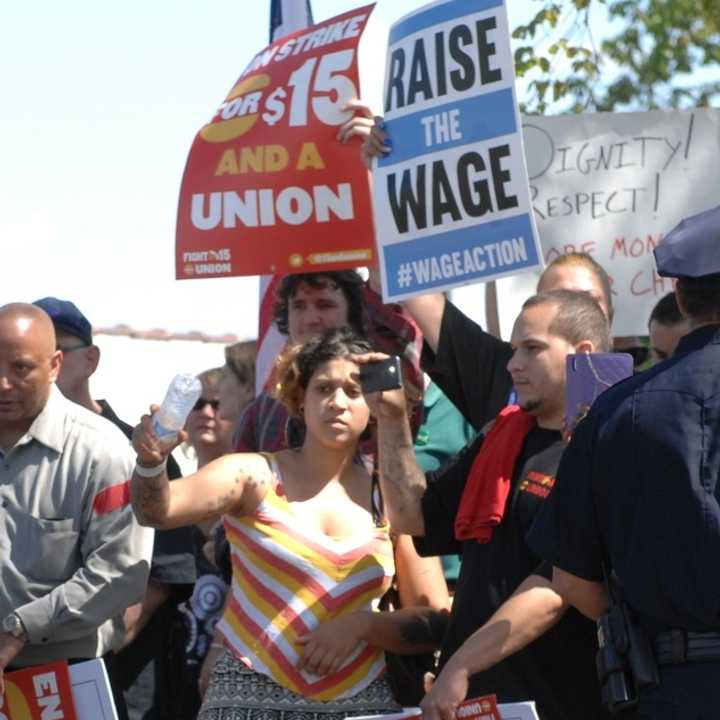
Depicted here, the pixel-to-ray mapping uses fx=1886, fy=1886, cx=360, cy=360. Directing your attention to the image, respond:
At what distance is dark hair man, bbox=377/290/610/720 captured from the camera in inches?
199

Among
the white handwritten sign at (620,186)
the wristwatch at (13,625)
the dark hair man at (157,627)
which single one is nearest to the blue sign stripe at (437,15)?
the white handwritten sign at (620,186)

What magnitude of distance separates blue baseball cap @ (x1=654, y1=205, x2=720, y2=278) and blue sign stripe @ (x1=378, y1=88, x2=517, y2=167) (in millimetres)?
1665

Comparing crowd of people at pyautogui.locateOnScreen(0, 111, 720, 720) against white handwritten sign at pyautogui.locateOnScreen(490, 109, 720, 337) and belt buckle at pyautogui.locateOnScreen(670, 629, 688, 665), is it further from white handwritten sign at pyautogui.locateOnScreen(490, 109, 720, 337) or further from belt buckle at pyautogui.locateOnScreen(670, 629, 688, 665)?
white handwritten sign at pyautogui.locateOnScreen(490, 109, 720, 337)

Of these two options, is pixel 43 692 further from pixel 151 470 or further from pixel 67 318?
pixel 67 318

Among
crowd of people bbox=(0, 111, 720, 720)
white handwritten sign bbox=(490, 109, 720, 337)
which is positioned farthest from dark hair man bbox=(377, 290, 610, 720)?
white handwritten sign bbox=(490, 109, 720, 337)

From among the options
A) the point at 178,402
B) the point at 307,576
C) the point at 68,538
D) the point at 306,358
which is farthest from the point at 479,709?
the point at 68,538

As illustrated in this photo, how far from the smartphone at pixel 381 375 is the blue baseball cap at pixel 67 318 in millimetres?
2326

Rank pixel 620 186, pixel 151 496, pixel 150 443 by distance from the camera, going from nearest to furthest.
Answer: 1. pixel 150 443
2. pixel 151 496
3. pixel 620 186

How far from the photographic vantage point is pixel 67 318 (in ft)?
23.9

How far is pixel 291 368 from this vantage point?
5.78 meters

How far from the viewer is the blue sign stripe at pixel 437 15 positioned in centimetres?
610

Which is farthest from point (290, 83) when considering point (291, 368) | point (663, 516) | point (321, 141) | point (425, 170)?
point (663, 516)

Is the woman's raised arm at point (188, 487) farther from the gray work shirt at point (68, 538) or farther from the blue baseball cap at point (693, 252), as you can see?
the blue baseball cap at point (693, 252)

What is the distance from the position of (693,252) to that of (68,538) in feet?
8.32
